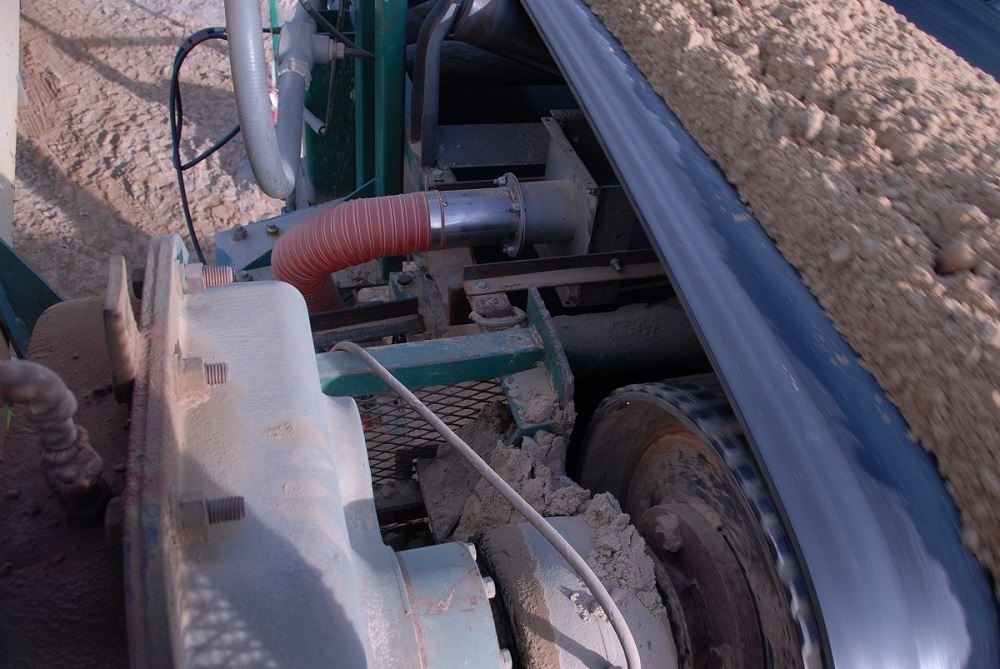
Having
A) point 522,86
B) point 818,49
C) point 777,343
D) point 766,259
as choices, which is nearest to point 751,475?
point 777,343

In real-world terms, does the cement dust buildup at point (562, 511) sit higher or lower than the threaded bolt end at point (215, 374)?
lower

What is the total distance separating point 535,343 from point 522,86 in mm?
1434

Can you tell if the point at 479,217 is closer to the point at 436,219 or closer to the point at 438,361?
the point at 436,219

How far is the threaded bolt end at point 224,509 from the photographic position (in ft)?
2.10

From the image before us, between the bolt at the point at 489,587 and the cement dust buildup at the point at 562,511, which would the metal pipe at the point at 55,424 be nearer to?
the bolt at the point at 489,587

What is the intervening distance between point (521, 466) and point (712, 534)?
367mm

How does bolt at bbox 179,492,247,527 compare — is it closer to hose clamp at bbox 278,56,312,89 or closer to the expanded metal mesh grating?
the expanded metal mesh grating

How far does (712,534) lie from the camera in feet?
3.20

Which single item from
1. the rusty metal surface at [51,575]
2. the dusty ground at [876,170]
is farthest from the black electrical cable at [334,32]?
the rusty metal surface at [51,575]

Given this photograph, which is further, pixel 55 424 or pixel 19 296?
pixel 19 296

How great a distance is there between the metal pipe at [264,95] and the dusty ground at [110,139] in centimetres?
219

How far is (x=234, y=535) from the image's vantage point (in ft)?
2.18

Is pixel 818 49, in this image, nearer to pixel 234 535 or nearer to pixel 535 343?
pixel 535 343

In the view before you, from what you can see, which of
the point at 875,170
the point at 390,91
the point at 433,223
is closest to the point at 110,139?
the point at 390,91
